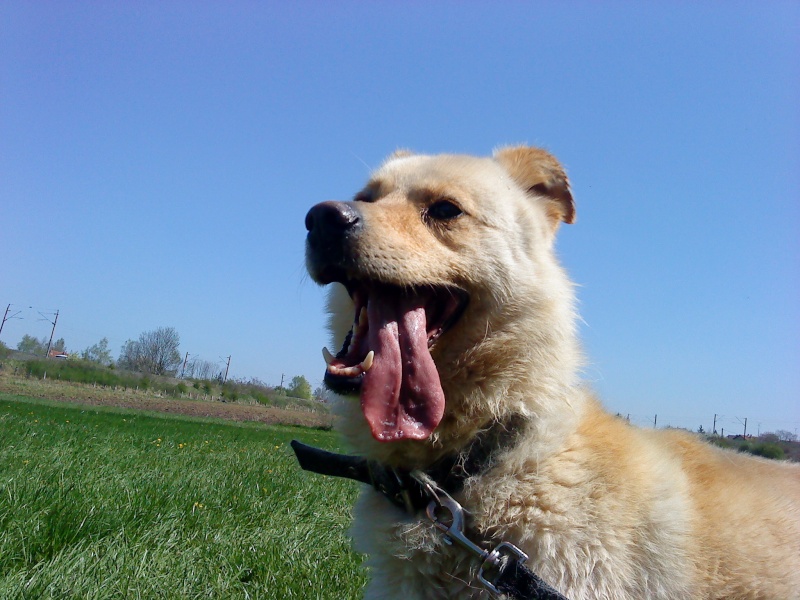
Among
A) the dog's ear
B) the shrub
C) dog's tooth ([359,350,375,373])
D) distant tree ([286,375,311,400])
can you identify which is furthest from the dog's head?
distant tree ([286,375,311,400])

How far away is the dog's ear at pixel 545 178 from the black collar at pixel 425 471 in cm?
150

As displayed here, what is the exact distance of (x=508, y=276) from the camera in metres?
2.84

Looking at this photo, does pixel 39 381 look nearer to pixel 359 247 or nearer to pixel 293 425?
pixel 293 425

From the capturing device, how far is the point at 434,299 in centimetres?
281

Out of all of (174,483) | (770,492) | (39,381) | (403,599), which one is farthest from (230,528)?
(39,381)

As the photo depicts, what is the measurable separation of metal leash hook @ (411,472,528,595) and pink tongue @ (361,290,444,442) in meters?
0.23

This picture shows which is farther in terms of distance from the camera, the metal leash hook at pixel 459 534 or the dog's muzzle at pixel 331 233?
the dog's muzzle at pixel 331 233

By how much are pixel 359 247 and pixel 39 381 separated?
68952 mm

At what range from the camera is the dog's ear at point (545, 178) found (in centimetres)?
358

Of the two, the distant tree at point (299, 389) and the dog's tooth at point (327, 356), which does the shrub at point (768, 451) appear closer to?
the dog's tooth at point (327, 356)

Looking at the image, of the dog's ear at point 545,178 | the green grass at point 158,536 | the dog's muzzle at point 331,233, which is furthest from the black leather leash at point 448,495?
the dog's ear at point 545,178

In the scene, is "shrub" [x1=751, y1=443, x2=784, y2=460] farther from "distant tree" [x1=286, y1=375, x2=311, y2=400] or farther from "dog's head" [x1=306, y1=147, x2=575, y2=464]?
"distant tree" [x1=286, y1=375, x2=311, y2=400]

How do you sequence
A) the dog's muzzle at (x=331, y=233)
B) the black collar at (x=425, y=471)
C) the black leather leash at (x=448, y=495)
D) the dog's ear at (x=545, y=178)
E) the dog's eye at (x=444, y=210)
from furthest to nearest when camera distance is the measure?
the dog's ear at (x=545, y=178) → the dog's eye at (x=444, y=210) → the dog's muzzle at (x=331, y=233) → the black collar at (x=425, y=471) → the black leather leash at (x=448, y=495)

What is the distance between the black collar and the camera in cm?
247
